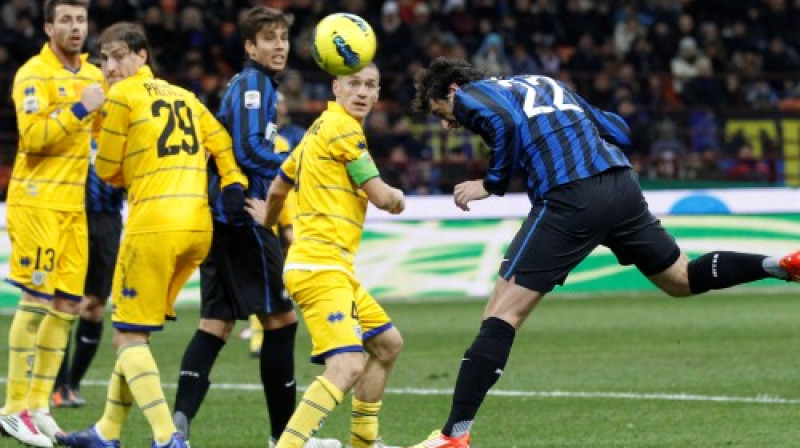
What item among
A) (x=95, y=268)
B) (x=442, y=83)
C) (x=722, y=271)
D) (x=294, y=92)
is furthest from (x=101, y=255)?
(x=294, y=92)

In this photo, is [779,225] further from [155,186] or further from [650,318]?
[155,186]

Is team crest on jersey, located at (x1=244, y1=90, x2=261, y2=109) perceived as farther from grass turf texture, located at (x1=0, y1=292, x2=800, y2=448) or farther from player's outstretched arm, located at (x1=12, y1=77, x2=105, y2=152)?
grass turf texture, located at (x1=0, y1=292, x2=800, y2=448)

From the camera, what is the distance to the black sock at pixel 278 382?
829 cm

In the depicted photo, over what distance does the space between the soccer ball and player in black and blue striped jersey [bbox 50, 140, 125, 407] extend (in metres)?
3.04

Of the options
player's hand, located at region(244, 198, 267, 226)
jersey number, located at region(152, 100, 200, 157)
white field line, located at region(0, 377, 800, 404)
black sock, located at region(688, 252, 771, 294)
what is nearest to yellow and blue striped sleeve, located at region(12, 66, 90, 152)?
jersey number, located at region(152, 100, 200, 157)

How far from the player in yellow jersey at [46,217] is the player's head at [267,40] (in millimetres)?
1135

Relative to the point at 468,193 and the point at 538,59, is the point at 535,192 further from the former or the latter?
the point at 538,59

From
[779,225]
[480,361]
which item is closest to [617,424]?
[480,361]

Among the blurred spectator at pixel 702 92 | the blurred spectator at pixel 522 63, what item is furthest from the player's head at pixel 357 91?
the blurred spectator at pixel 702 92

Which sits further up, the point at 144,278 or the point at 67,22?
the point at 67,22

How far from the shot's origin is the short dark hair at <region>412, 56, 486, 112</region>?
25.5 ft

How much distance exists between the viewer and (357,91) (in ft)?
25.1

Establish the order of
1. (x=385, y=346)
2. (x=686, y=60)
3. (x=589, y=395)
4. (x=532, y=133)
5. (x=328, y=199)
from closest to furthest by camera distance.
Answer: (x=328, y=199) < (x=532, y=133) < (x=385, y=346) < (x=589, y=395) < (x=686, y=60)

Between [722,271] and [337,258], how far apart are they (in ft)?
6.67
